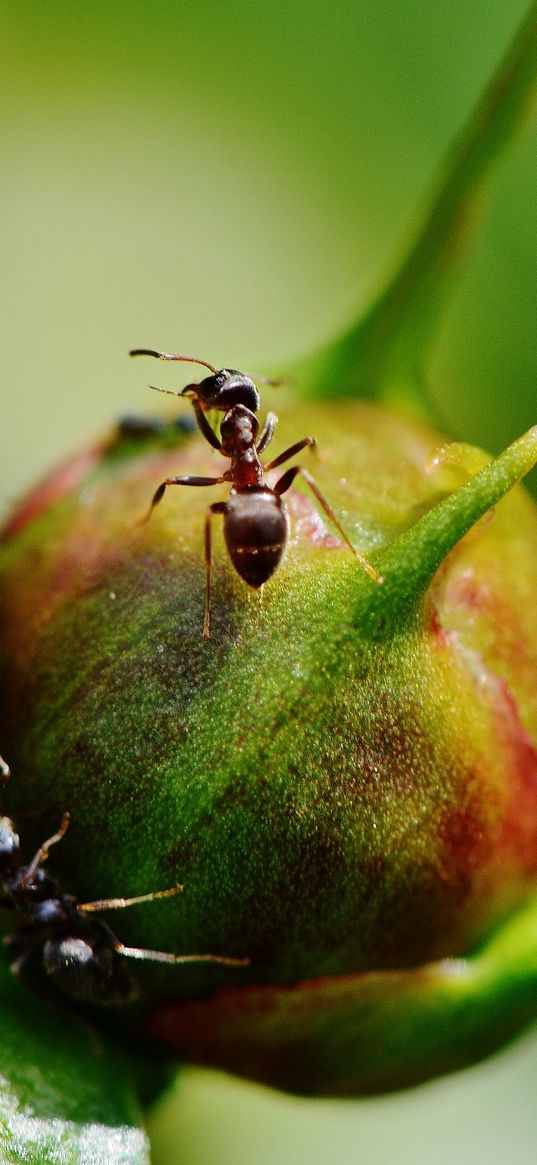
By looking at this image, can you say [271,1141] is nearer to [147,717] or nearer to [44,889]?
[44,889]

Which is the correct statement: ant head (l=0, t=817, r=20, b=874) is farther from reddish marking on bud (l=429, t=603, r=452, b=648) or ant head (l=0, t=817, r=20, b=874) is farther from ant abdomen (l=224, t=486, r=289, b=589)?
reddish marking on bud (l=429, t=603, r=452, b=648)

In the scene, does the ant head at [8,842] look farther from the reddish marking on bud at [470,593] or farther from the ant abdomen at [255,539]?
the reddish marking on bud at [470,593]

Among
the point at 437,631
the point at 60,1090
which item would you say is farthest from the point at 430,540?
the point at 60,1090

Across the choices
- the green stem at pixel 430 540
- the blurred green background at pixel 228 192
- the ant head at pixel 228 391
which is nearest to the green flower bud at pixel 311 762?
the green stem at pixel 430 540

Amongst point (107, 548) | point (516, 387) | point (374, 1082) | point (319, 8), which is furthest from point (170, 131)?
point (374, 1082)

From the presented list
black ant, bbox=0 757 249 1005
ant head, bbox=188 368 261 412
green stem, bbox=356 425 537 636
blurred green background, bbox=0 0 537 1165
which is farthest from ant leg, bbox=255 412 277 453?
blurred green background, bbox=0 0 537 1165
